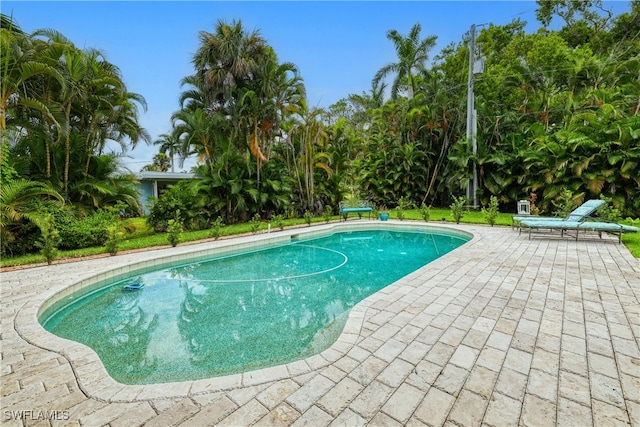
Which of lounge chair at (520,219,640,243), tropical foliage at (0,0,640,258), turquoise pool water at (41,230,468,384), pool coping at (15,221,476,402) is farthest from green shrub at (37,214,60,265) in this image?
lounge chair at (520,219,640,243)

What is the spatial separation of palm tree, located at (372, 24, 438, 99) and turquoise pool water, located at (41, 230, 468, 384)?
14.6 metres

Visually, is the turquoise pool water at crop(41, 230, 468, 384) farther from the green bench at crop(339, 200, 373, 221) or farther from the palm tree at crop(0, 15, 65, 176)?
the green bench at crop(339, 200, 373, 221)

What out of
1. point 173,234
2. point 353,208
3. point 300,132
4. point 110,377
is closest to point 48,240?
point 173,234

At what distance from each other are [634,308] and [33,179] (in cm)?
1314

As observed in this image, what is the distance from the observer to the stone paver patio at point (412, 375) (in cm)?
195

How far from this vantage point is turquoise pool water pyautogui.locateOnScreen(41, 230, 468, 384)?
3219mm

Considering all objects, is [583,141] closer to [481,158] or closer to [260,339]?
[481,158]

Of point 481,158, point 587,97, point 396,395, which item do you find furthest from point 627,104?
point 396,395

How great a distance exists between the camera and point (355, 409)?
2.00 m

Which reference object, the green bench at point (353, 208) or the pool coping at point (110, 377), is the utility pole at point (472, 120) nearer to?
the green bench at point (353, 208)

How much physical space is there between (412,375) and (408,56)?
65.6 feet

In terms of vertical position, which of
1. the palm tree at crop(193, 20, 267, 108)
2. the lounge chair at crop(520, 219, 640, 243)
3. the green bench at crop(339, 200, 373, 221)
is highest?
the palm tree at crop(193, 20, 267, 108)

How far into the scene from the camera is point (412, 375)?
2.36 meters

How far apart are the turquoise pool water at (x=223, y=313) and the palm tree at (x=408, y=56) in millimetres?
14589
